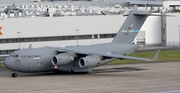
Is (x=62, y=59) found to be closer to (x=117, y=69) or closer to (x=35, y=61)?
(x=35, y=61)

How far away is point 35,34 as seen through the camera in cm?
8019

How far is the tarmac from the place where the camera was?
130ft

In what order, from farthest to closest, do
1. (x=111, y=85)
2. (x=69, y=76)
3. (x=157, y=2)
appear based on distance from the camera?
(x=157, y=2)
(x=69, y=76)
(x=111, y=85)

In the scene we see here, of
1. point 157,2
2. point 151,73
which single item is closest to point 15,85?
point 151,73

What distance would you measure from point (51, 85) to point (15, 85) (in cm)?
322

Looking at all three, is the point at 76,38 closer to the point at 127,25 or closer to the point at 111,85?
the point at 127,25

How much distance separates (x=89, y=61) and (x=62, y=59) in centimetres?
Result: 275

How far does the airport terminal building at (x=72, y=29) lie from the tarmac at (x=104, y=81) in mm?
22641

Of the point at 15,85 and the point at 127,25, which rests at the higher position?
the point at 127,25

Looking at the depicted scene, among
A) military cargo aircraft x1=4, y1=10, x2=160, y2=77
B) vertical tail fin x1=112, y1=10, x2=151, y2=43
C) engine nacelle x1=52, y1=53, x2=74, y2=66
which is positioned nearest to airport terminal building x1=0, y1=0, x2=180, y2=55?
vertical tail fin x1=112, y1=10, x2=151, y2=43

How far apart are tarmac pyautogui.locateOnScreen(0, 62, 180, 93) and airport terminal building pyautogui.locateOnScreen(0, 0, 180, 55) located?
2264cm

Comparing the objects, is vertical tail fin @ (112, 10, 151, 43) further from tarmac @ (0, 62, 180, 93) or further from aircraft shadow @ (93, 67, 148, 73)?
tarmac @ (0, 62, 180, 93)

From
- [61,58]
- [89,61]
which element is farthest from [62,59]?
[89,61]

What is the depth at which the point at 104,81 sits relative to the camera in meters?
44.7
